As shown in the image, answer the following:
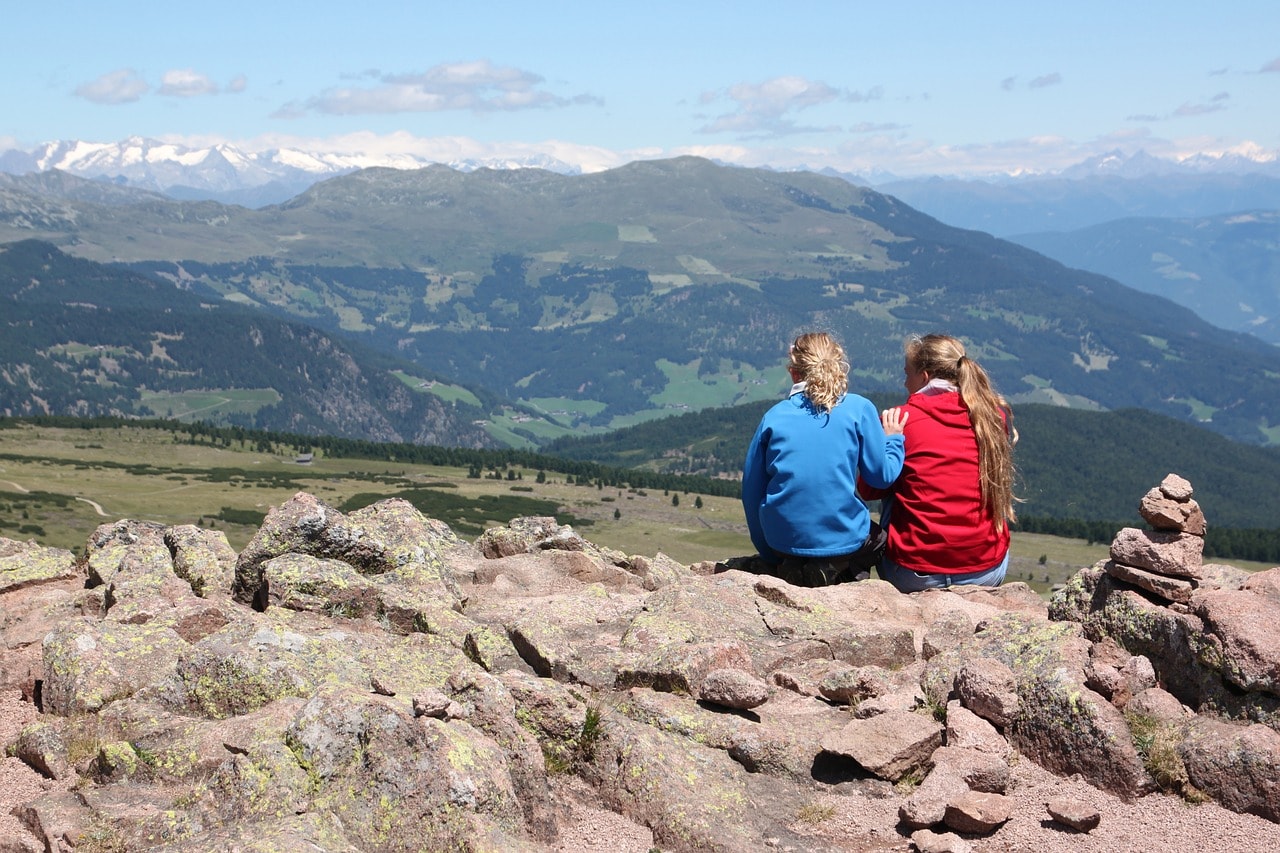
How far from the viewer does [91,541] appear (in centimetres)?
2366

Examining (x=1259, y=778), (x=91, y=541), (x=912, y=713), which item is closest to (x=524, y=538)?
(x=91, y=541)

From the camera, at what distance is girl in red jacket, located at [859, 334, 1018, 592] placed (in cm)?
1900

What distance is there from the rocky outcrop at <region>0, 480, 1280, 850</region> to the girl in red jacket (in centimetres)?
72

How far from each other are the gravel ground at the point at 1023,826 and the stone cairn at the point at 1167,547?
10.8 feet

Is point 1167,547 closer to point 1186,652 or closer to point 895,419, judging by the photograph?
point 1186,652

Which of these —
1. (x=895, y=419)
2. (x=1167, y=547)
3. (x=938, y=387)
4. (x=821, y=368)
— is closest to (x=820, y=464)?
(x=821, y=368)

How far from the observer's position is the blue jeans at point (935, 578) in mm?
20297

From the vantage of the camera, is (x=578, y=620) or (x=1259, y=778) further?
(x=578, y=620)

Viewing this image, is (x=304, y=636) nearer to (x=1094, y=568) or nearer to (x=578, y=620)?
(x=578, y=620)

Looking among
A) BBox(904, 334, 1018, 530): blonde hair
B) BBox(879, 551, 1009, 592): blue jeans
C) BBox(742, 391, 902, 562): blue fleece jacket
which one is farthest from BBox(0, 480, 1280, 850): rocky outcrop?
BBox(904, 334, 1018, 530): blonde hair

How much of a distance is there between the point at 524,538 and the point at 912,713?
548 inches

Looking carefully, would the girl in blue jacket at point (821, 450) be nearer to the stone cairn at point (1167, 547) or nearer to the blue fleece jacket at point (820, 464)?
the blue fleece jacket at point (820, 464)

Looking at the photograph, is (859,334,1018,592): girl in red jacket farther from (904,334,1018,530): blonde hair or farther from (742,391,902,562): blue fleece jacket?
(742,391,902,562): blue fleece jacket

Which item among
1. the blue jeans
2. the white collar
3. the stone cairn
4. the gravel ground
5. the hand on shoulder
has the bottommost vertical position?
the gravel ground
